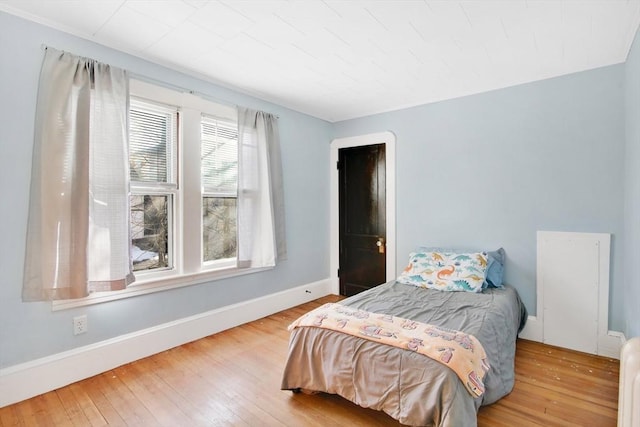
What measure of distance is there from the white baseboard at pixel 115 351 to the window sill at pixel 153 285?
12.5 inches

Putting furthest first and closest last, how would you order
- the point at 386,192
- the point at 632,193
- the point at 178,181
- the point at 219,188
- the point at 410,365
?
the point at 386,192, the point at 219,188, the point at 178,181, the point at 632,193, the point at 410,365

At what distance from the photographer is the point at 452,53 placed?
2.48 metres

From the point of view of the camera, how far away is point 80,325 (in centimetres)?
227

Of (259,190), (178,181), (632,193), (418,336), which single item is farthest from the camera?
(259,190)

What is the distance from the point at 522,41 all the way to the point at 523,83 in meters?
0.84

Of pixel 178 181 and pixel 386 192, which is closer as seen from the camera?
pixel 178 181

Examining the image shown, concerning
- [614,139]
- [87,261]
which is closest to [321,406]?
[87,261]

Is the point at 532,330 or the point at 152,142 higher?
the point at 152,142

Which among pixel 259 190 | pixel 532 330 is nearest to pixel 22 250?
pixel 259 190

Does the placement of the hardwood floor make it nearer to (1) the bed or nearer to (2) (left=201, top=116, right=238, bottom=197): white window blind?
(1) the bed

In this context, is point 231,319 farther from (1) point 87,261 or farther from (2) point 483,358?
(2) point 483,358

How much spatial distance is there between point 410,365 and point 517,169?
2310 millimetres

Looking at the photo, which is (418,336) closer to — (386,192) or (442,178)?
(442,178)

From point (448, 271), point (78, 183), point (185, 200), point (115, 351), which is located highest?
point (78, 183)
